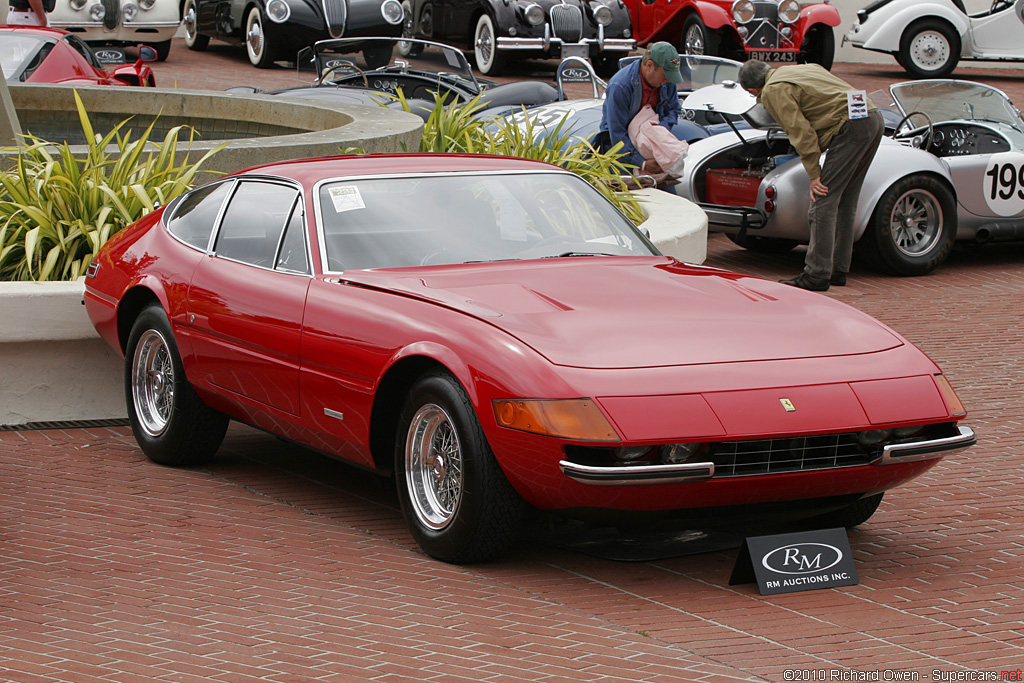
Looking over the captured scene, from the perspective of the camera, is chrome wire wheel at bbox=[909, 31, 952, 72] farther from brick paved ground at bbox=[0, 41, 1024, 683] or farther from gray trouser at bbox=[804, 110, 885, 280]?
brick paved ground at bbox=[0, 41, 1024, 683]

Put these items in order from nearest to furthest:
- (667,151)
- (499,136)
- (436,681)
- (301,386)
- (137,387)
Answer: (436,681), (301,386), (137,387), (499,136), (667,151)

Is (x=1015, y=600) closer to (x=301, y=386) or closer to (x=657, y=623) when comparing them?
(x=657, y=623)

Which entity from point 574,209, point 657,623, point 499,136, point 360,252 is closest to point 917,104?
point 499,136

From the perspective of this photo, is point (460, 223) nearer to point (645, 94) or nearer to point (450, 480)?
point (450, 480)

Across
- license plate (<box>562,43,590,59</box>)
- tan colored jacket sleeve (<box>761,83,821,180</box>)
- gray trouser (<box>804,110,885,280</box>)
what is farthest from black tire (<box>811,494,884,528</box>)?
license plate (<box>562,43,590,59</box>)

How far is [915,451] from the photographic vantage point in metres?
4.53

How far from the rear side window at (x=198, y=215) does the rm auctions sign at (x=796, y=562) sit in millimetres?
2872

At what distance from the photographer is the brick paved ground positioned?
391cm

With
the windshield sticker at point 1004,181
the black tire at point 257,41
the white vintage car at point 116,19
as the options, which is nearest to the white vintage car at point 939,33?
the black tire at point 257,41

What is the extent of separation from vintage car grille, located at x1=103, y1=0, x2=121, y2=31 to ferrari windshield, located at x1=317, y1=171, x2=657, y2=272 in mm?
19881

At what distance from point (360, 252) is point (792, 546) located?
79.7 inches

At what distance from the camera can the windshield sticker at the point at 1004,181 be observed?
11.3m

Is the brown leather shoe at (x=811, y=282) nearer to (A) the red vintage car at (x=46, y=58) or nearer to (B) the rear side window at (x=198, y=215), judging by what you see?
(B) the rear side window at (x=198, y=215)

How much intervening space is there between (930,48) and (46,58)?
53.4ft
